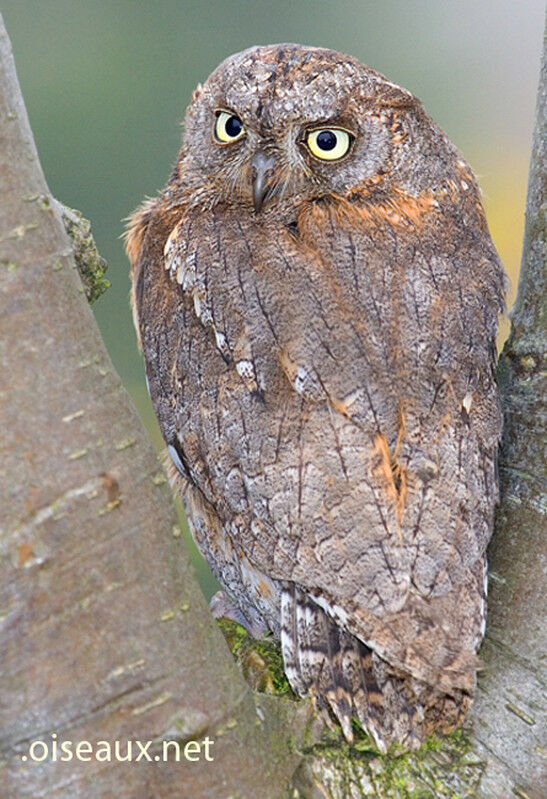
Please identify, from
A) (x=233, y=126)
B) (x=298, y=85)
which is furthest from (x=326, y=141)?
(x=233, y=126)

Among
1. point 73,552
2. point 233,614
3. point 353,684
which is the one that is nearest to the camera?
point 73,552

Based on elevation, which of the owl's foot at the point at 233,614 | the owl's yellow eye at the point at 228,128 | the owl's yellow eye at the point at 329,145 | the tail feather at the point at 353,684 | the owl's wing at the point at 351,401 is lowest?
the owl's foot at the point at 233,614

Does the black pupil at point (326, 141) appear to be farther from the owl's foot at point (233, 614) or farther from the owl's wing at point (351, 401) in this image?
the owl's foot at point (233, 614)

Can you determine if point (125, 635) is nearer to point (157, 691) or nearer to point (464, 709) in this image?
point (157, 691)

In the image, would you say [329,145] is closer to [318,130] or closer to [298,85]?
[318,130]

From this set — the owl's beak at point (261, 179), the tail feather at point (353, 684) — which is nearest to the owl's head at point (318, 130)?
the owl's beak at point (261, 179)

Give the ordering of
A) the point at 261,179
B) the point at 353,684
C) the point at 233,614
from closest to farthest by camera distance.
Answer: the point at 353,684, the point at 261,179, the point at 233,614
